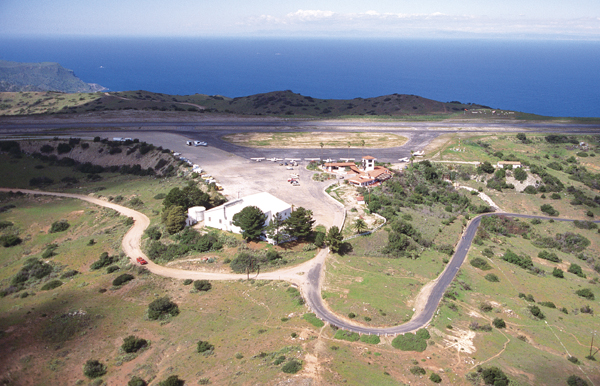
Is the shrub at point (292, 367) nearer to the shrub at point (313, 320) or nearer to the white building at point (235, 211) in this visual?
the shrub at point (313, 320)

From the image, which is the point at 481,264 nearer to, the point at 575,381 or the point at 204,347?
the point at 575,381

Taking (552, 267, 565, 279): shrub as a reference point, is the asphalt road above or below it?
above

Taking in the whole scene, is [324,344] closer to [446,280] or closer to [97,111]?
[446,280]

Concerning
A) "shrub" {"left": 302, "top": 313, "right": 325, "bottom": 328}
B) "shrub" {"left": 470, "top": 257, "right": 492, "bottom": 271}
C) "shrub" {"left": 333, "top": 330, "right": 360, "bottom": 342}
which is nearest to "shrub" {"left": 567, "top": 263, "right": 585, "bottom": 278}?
"shrub" {"left": 470, "top": 257, "right": 492, "bottom": 271}

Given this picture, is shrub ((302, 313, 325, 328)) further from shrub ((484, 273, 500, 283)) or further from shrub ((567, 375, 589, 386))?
shrub ((484, 273, 500, 283))

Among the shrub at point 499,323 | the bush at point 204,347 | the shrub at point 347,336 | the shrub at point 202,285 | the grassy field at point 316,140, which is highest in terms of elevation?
the grassy field at point 316,140

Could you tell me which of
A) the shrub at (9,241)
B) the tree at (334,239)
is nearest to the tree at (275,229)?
the tree at (334,239)

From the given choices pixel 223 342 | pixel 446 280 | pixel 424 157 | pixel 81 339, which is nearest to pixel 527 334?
pixel 446 280
